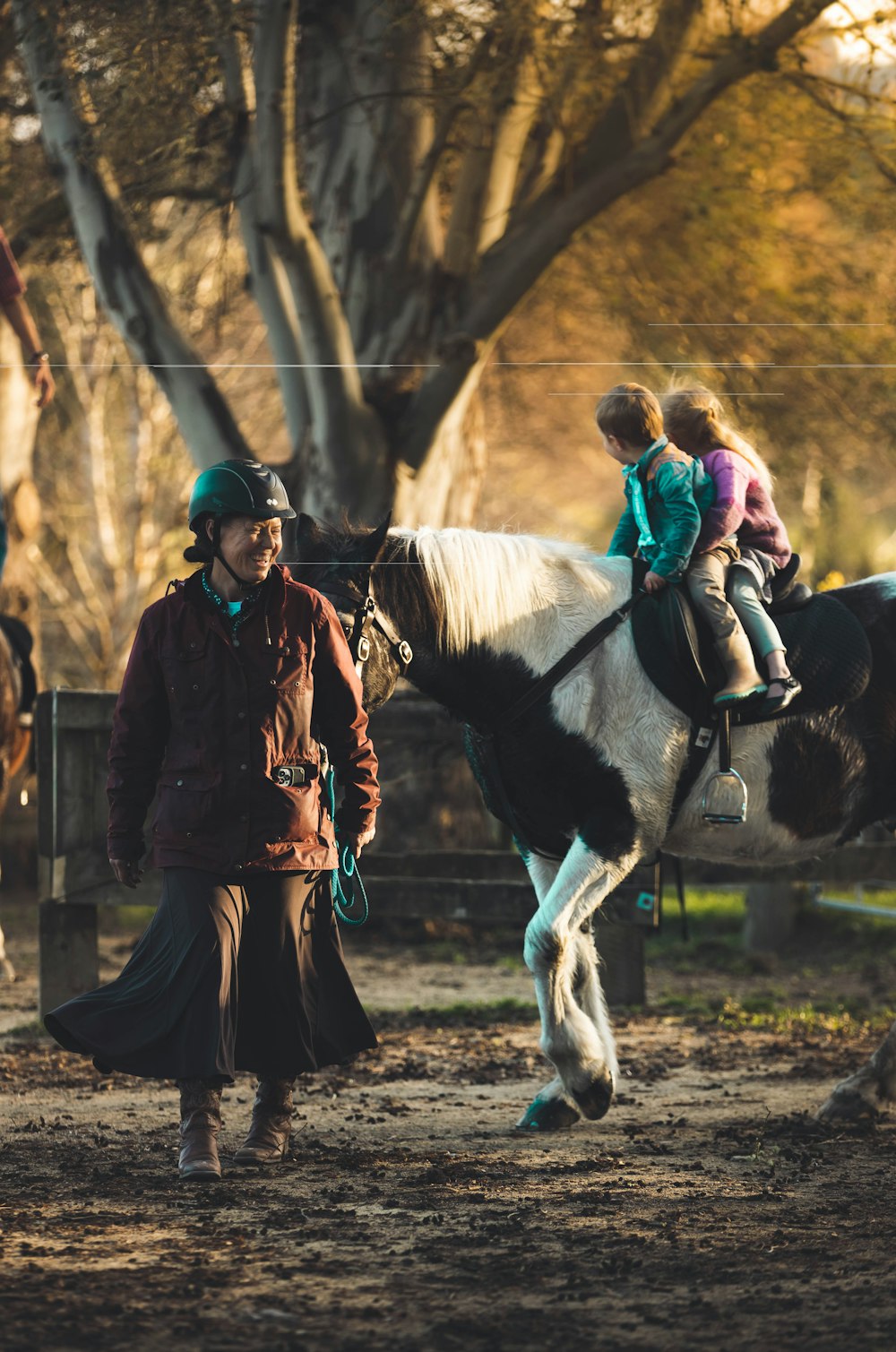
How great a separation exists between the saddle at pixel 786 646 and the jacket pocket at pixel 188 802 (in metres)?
1.61

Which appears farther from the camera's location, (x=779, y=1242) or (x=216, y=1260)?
(x=779, y=1242)

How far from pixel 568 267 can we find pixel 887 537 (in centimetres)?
2445

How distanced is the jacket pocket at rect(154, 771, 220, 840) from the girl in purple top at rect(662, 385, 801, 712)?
1.87 metres

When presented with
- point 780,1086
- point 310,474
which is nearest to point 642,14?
point 310,474

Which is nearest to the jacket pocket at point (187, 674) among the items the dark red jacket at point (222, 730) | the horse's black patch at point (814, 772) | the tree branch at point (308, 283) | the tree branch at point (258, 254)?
the dark red jacket at point (222, 730)

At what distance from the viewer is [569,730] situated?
5.34 m

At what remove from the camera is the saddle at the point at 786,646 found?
534cm

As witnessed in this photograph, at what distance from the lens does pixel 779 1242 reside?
4.01 m

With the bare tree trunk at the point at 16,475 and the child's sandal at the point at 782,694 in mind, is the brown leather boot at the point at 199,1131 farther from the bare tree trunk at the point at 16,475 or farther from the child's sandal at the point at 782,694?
the bare tree trunk at the point at 16,475

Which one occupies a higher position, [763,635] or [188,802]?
[763,635]

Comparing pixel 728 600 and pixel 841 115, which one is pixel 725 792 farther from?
pixel 841 115

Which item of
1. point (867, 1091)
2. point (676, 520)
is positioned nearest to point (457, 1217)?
point (867, 1091)

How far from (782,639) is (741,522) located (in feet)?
1.43

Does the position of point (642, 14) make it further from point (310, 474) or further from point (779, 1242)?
point (779, 1242)
